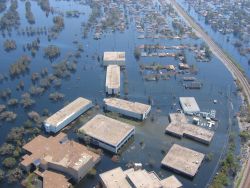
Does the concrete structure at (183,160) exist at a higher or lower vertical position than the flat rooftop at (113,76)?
lower

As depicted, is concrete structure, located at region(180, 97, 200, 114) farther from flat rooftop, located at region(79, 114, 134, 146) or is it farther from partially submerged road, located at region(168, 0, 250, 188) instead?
flat rooftop, located at region(79, 114, 134, 146)

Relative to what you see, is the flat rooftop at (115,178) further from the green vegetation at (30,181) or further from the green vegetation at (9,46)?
the green vegetation at (9,46)

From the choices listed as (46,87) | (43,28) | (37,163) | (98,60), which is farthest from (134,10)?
(37,163)

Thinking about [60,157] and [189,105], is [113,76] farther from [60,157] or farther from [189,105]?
[60,157]

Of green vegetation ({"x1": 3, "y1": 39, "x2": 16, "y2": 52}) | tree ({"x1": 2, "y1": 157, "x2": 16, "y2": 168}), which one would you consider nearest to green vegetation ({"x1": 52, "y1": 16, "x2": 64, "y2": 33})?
green vegetation ({"x1": 3, "y1": 39, "x2": 16, "y2": 52})

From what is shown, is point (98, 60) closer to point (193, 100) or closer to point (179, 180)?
point (193, 100)

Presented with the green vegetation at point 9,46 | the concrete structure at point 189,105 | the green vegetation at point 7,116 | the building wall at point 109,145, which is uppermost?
the green vegetation at point 9,46

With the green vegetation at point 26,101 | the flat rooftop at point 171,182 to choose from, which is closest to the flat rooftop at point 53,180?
the flat rooftop at point 171,182
